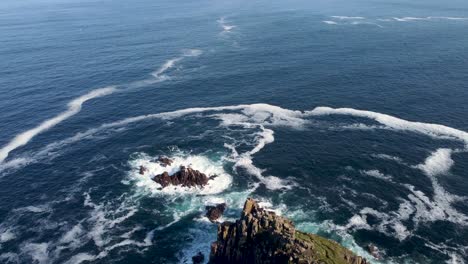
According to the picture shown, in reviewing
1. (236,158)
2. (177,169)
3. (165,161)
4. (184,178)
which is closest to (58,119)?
(165,161)

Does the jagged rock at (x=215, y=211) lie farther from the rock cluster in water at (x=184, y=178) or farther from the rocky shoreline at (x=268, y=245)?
the rocky shoreline at (x=268, y=245)

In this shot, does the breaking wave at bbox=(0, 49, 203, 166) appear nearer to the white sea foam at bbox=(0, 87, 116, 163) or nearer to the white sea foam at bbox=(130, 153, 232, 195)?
the white sea foam at bbox=(0, 87, 116, 163)

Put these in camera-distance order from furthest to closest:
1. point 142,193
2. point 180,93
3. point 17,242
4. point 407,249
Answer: point 180,93 < point 142,193 < point 17,242 < point 407,249

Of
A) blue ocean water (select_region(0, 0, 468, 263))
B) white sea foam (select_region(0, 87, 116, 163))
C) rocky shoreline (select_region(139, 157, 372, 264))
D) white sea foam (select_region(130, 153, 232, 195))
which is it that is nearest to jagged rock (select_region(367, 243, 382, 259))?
rocky shoreline (select_region(139, 157, 372, 264))

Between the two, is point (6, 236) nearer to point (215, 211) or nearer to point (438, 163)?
point (215, 211)

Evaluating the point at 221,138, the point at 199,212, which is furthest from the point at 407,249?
the point at 221,138

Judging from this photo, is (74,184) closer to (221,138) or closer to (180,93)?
(221,138)

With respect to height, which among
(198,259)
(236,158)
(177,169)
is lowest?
(198,259)
